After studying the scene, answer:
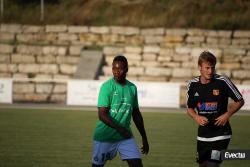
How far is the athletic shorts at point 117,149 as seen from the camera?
8.74 metres

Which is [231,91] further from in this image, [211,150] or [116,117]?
[116,117]

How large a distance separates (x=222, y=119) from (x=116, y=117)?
134 centimetres

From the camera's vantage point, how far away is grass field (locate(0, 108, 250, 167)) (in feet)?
44.1

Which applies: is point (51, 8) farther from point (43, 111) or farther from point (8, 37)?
point (43, 111)

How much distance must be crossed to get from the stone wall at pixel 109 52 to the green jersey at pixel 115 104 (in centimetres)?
2379

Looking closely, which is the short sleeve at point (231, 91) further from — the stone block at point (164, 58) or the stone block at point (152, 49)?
the stone block at point (152, 49)

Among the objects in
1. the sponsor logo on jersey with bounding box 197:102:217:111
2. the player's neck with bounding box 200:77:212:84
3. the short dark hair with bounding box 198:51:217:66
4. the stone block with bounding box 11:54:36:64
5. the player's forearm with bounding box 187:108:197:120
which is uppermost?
the short dark hair with bounding box 198:51:217:66

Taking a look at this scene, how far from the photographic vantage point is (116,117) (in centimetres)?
867

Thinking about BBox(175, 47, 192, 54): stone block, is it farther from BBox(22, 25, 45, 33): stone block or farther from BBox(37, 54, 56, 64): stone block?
BBox(22, 25, 45, 33): stone block

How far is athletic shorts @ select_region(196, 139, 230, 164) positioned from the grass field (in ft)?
14.6

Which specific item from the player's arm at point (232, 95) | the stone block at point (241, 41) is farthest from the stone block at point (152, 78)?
the player's arm at point (232, 95)

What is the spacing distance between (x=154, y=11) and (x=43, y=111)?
1581cm

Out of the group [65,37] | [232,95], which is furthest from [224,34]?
[232,95]

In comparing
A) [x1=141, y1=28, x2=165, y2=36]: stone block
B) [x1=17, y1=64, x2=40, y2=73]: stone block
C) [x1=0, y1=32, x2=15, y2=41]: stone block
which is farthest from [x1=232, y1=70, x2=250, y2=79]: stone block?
[x1=0, y1=32, x2=15, y2=41]: stone block
